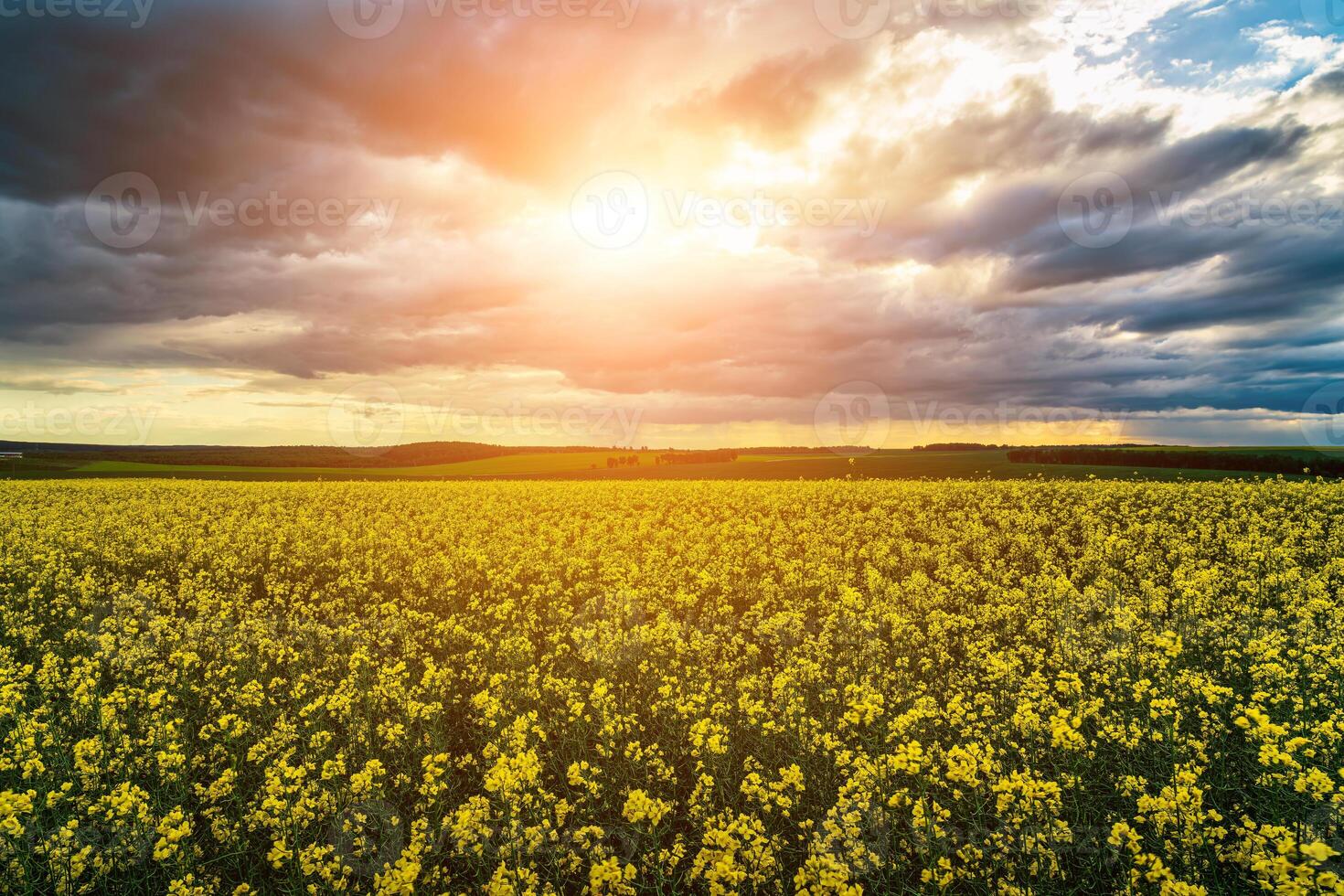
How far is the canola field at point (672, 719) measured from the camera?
550 centimetres

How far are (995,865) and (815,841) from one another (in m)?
1.63

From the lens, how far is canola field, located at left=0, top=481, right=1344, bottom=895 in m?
5.50

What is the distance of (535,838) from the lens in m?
5.46

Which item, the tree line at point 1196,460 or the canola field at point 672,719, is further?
the tree line at point 1196,460

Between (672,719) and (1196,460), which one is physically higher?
(1196,460)

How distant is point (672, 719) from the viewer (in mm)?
7832

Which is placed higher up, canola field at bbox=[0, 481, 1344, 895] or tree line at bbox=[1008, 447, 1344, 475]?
tree line at bbox=[1008, 447, 1344, 475]

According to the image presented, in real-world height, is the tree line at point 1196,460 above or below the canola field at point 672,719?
above

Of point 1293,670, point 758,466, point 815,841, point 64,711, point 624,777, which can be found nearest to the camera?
point 815,841

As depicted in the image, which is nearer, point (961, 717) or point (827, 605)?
point (961, 717)

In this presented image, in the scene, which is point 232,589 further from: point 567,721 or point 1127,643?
point 1127,643

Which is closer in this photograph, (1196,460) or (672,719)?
(672,719)

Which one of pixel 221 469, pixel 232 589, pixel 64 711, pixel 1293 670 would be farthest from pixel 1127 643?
pixel 221 469

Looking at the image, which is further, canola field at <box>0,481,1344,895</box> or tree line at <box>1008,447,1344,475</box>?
tree line at <box>1008,447,1344,475</box>
